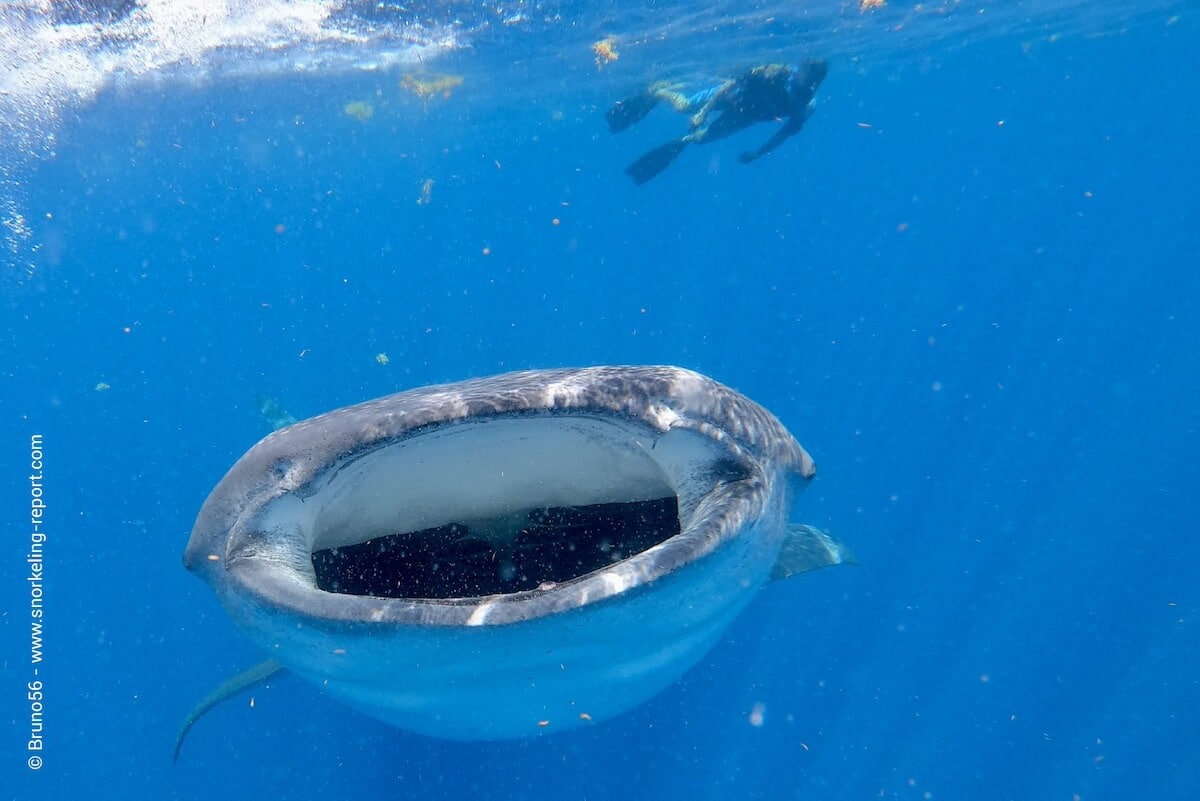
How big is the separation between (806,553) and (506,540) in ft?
6.36

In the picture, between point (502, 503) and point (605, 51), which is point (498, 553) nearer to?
point (502, 503)

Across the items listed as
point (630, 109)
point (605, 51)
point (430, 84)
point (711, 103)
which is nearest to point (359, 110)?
point (430, 84)

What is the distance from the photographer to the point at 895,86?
31375 millimetres

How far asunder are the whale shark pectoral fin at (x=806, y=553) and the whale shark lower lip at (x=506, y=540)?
1.05 m

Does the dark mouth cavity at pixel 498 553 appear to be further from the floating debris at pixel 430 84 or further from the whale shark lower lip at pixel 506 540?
the floating debris at pixel 430 84

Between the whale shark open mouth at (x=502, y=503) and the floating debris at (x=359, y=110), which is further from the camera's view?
the floating debris at (x=359, y=110)

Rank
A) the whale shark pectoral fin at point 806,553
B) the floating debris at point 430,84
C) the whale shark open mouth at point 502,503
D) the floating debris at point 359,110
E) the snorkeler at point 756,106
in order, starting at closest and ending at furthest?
the whale shark open mouth at point 502,503
the whale shark pectoral fin at point 806,553
the snorkeler at point 756,106
the floating debris at point 430,84
the floating debris at point 359,110

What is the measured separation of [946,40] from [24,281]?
52254mm

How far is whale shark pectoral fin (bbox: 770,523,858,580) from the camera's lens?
3826 mm

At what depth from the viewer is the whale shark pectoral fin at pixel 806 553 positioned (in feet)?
12.6

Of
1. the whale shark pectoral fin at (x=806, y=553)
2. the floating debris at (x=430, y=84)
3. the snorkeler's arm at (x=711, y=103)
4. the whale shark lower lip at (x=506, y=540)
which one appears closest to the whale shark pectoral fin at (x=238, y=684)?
the whale shark lower lip at (x=506, y=540)

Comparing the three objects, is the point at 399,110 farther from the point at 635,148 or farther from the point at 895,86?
the point at 895,86

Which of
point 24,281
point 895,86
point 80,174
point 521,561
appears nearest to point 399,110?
point 80,174

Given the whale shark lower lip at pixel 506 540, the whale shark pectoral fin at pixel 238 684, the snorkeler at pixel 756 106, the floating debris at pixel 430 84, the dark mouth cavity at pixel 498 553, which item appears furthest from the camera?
the floating debris at pixel 430 84
